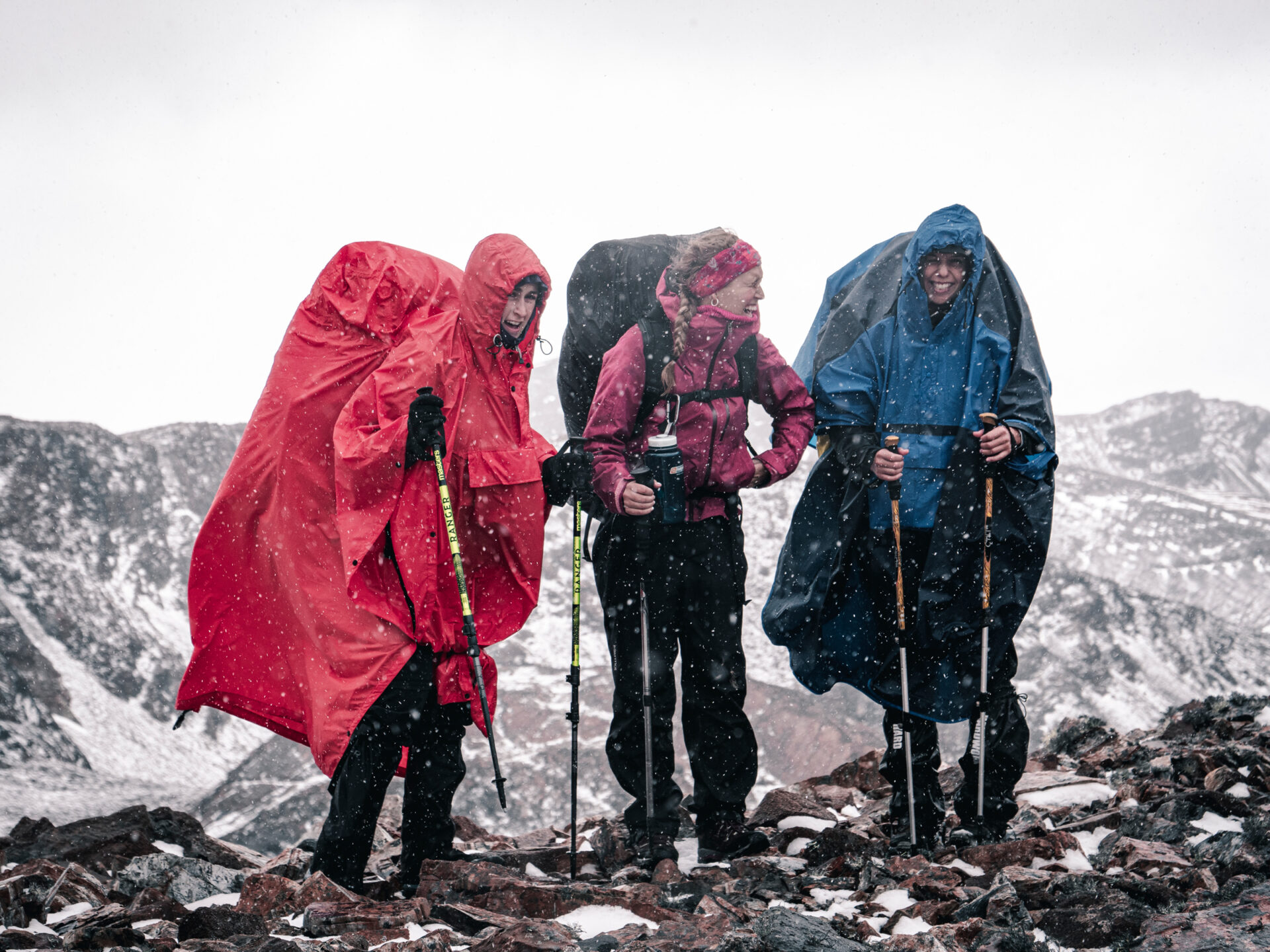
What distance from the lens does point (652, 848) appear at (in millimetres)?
4566

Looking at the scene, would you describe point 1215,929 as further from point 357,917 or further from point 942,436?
point 357,917

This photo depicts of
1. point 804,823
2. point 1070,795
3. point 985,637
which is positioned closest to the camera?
point 985,637

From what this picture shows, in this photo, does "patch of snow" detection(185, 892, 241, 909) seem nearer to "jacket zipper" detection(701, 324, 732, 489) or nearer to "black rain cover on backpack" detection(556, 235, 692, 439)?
"black rain cover on backpack" detection(556, 235, 692, 439)

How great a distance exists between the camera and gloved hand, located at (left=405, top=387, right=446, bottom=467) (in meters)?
3.95

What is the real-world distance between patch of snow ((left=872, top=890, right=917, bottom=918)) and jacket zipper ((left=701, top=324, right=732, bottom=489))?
1.97 m

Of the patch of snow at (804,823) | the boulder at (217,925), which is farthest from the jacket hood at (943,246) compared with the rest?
the boulder at (217,925)

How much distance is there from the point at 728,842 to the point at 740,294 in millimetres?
2702

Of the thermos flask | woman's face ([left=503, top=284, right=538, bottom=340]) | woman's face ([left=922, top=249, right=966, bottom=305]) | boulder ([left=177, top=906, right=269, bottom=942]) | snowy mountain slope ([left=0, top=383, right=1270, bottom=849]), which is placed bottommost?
snowy mountain slope ([left=0, top=383, right=1270, bottom=849])

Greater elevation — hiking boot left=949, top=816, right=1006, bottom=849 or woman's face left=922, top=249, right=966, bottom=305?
woman's face left=922, top=249, right=966, bottom=305

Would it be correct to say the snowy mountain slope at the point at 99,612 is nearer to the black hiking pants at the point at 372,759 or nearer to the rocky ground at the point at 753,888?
the rocky ground at the point at 753,888

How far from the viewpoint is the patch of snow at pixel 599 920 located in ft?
12.0

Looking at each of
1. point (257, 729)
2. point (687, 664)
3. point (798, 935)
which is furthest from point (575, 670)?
point (257, 729)

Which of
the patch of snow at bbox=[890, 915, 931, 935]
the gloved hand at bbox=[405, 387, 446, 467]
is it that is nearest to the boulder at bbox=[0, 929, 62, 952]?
the gloved hand at bbox=[405, 387, 446, 467]

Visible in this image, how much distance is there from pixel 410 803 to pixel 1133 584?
49327 millimetres
